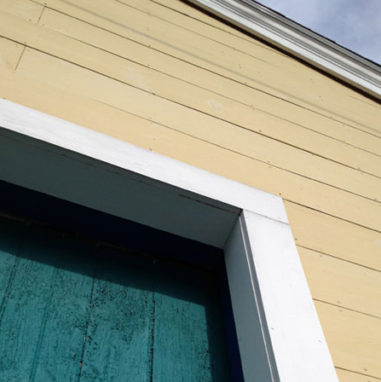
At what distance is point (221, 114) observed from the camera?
5.77ft

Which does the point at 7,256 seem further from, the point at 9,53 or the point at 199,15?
the point at 199,15

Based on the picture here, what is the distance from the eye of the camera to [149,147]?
142 centimetres

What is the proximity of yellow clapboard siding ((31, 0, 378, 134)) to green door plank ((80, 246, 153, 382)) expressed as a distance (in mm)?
1076

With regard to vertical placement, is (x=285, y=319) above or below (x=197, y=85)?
below

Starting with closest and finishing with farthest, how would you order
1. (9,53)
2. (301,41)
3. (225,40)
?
(9,53) → (225,40) → (301,41)

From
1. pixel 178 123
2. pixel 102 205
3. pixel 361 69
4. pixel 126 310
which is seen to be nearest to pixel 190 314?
pixel 126 310

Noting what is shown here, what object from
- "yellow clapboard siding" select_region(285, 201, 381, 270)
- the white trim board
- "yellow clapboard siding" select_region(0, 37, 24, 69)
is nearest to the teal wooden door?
the white trim board

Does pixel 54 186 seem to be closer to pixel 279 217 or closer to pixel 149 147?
pixel 149 147

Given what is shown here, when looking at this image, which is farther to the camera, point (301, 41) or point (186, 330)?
point (301, 41)

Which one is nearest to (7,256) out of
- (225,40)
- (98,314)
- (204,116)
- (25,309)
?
(25,309)

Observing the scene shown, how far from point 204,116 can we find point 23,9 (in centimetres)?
81

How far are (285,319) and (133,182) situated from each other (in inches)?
22.4

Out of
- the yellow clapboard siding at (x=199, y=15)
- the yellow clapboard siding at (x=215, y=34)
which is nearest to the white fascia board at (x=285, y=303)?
the yellow clapboard siding at (x=215, y=34)

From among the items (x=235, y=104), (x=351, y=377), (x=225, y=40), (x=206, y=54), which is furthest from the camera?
(x=225, y=40)
